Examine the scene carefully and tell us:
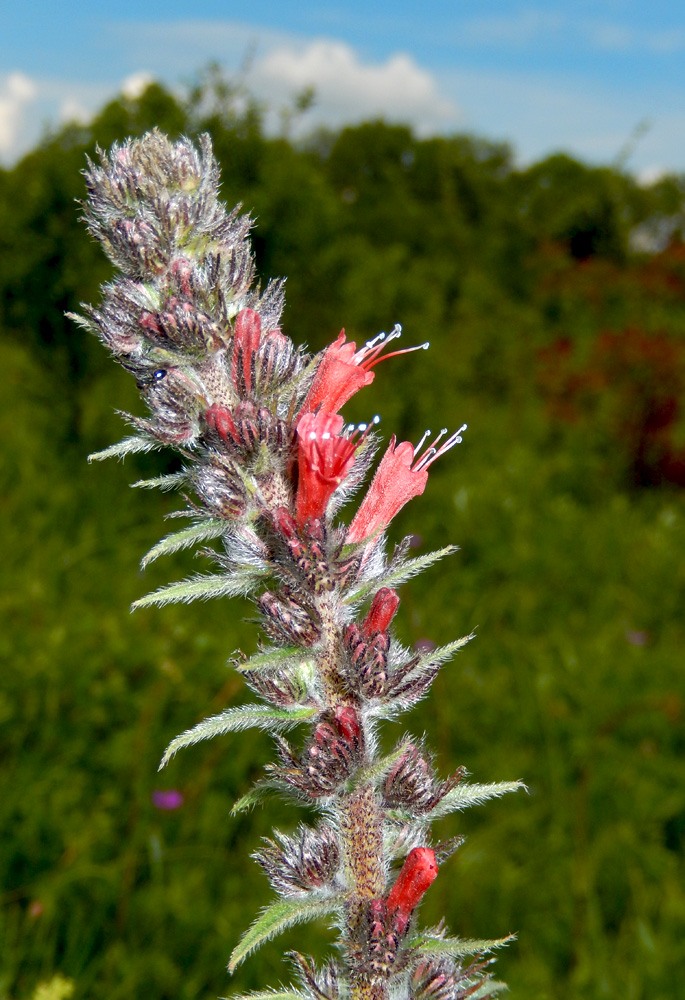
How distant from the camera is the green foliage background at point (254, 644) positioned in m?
3.58

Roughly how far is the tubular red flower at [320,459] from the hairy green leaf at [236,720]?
258mm

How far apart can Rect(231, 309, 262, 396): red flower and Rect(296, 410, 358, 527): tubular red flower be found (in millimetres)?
99

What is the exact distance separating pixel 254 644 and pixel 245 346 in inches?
202

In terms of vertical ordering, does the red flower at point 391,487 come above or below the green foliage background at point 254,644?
above

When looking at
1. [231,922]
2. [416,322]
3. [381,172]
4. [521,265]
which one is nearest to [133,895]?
[231,922]

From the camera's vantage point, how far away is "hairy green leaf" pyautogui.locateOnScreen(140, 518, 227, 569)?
108cm

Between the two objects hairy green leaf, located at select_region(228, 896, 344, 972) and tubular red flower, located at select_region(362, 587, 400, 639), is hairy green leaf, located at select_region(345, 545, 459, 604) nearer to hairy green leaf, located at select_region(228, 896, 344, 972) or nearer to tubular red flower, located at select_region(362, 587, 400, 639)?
tubular red flower, located at select_region(362, 587, 400, 639)

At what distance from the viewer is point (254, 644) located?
605 centimetres

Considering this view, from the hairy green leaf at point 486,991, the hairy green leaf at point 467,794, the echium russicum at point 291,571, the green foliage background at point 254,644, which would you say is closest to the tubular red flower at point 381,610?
the echium russicum at point 291,571

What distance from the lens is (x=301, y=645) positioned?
1.09 m

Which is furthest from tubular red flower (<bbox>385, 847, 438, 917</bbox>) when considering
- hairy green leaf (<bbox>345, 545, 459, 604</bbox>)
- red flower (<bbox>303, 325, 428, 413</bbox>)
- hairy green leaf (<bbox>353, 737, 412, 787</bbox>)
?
red flower (<bbox>303, 325, 428, 413</bbox>)

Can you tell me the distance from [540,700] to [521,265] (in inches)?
727

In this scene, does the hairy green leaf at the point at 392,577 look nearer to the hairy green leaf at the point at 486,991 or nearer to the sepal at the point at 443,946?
the sepal at the point at 443,946

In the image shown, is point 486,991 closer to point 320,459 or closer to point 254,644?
point 320,459
